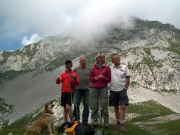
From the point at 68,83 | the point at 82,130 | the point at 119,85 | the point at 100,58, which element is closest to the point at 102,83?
the point at 119,85

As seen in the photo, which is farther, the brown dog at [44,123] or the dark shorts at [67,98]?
the dark shorts at [67,98]

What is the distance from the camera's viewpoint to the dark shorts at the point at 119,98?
58.4ft

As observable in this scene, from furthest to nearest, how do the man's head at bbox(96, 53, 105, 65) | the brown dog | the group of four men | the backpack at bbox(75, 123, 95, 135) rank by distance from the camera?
the group of four men, the man's head at bbox(96, 53, 105, 65), the brown dog, the backpack at bbox(75, 123, 95, 135)

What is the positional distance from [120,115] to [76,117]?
11.0ft

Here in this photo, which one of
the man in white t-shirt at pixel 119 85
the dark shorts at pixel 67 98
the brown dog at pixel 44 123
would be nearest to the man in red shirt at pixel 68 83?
the dark shorts at pixel 67 98

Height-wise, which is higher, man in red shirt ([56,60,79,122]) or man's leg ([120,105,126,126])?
man in red shirt ([56,60,79,122])

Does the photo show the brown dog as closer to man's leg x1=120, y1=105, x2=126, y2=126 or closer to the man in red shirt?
the man in red shirt

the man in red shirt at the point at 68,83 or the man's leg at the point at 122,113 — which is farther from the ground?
the man in red shirt at the point at 68,83

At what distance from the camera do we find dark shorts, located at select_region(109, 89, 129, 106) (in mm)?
17797

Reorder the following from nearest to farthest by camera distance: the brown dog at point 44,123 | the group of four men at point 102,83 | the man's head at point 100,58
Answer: the brown dog at point 44,123, the man's head at point 100,58, the group of four men at point 102,83

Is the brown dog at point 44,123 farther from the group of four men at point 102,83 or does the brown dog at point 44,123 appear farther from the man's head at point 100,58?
the man's head at point 100,58

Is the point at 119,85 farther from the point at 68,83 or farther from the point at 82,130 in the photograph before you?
the point at 82,130

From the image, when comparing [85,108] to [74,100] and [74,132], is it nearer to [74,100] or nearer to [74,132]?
[74,100]

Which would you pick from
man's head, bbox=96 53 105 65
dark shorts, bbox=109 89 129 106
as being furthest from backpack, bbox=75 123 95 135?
man's head, bbox=96 53 105 65
